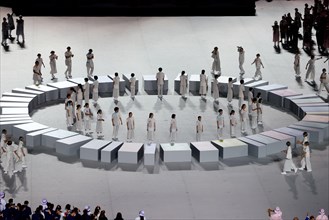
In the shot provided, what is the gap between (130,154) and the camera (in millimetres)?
37938

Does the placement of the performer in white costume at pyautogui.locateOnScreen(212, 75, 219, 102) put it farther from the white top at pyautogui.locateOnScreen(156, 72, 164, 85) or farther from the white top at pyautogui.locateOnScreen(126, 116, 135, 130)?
the white top at pyautogui.locateOnScreen(126, 116, 135, 130)


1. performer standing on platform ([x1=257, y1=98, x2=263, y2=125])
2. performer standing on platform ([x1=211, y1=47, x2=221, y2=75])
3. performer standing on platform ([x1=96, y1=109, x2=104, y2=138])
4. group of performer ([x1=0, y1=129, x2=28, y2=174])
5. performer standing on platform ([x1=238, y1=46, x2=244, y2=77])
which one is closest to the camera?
group of performer ([x1=0, y1=129, x2=28, y2=174])

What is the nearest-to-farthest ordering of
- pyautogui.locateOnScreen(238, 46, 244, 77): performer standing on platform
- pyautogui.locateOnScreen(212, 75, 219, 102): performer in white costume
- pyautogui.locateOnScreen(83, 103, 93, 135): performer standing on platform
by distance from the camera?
pyautogui.locateOnScreen(83, 103, 93, 135): performer standing on platform < pyautogui.locateOnScreen(212, 75, 219, 102): performer in white costume < pyautogui.locateOnScreen(238, 46, 244, 77): performer standing on platform

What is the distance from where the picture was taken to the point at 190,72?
49344 millimetres

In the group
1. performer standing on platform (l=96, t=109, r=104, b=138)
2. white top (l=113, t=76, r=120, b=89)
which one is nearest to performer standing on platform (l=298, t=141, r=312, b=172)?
performer standing on platform (l=96, t=109, r=104, b=138)

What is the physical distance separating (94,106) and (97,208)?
12.6 m

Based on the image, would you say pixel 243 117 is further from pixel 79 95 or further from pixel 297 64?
pixel 297 64

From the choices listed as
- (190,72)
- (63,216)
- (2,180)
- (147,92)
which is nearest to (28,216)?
(63,216)

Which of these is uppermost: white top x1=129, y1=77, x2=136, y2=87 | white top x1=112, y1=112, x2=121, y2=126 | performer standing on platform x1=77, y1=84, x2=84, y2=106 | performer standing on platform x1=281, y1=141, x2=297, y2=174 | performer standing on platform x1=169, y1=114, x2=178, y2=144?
white top x1=129, y1=77, x2=136, y2=87

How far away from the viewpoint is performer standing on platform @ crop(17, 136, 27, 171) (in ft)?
122

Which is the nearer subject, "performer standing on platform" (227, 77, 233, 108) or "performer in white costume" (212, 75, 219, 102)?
"performer standing on platform" (227, 77, 233, 108)

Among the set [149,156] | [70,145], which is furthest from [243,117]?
[70,145]

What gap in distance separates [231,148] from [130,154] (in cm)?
384

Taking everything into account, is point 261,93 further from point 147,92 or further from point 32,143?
point 32,143
